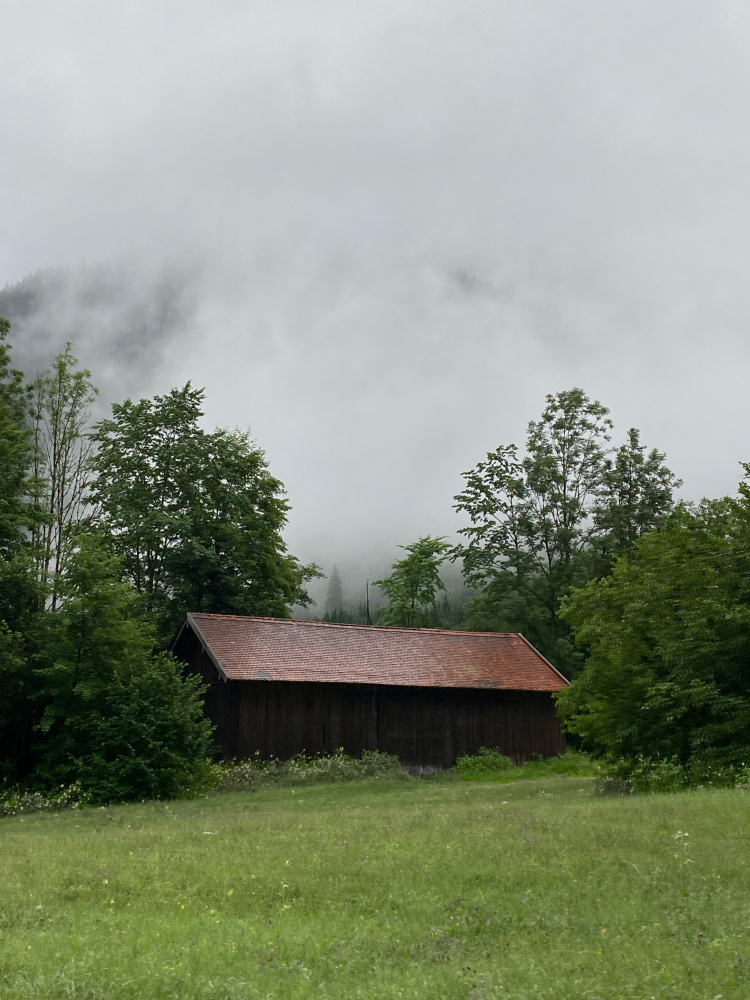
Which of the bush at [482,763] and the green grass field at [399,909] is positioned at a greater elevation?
the green grass field at [399,909]

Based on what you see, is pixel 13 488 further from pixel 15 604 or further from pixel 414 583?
pixel 414 583

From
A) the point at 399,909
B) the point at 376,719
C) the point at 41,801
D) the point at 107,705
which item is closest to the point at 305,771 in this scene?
the point at 376,719

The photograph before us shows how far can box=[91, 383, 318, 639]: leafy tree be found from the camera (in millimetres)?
45312

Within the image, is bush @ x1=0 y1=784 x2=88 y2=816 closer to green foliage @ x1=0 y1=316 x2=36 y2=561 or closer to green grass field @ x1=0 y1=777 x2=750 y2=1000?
green foliage @ x1=0 y1=316 x2=36 y2=561

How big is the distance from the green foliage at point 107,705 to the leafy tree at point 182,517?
1264cm

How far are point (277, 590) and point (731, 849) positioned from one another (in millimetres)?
38275

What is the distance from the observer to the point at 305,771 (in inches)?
1336

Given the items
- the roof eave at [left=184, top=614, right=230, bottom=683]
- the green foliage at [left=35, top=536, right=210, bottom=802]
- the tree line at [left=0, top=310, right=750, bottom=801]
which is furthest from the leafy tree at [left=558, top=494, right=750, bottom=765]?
the roof eave at [left=184, top=614, right=230, bottom=683]

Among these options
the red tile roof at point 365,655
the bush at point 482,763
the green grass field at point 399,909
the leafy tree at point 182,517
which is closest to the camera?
the green grass field at point 399,909

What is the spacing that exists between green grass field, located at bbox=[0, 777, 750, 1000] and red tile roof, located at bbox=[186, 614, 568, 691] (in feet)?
61.7

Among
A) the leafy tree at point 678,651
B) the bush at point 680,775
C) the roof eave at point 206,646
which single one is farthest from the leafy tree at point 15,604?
the bush at point 680,775

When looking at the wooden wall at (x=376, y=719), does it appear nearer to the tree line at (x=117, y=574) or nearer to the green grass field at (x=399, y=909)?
A: the tree line at (x=117, y=574)

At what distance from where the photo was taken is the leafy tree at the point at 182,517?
45.3 metres

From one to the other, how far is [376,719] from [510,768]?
6.45 meters
